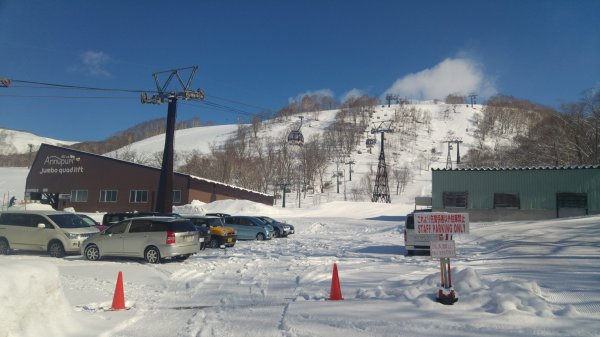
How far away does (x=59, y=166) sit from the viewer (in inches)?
2302

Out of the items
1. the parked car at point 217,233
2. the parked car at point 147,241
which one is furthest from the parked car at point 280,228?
the parked car at point 147,241

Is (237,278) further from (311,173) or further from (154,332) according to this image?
(311,173)

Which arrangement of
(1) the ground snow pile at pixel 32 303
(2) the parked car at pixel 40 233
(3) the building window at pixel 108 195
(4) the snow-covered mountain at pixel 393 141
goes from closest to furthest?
(1) the ground snow pile at pixel 32 303, (2) the parked car at pixel 40 233, (3) the building window at pixel 108 195, (4) the snow-covered mountain at pixel 393 141

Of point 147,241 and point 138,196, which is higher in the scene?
point 138,196

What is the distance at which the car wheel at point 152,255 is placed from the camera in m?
15.0

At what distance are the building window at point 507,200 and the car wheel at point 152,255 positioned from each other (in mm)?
30236

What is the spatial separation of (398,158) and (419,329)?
451 ft

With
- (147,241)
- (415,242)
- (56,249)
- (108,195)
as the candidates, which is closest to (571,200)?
(415,242)

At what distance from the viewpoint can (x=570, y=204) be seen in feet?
113

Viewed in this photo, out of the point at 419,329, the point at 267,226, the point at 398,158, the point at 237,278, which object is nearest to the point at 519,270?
the point at 419,329

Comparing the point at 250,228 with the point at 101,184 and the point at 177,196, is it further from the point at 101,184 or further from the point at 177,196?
the point at 101,184

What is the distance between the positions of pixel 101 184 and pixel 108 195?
1.75 metres

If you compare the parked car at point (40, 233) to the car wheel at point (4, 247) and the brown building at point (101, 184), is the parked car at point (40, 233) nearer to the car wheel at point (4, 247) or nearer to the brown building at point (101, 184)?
the car wheel at point (4, 247)

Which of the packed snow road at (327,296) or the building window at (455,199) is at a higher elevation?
the building window at (455,199)
